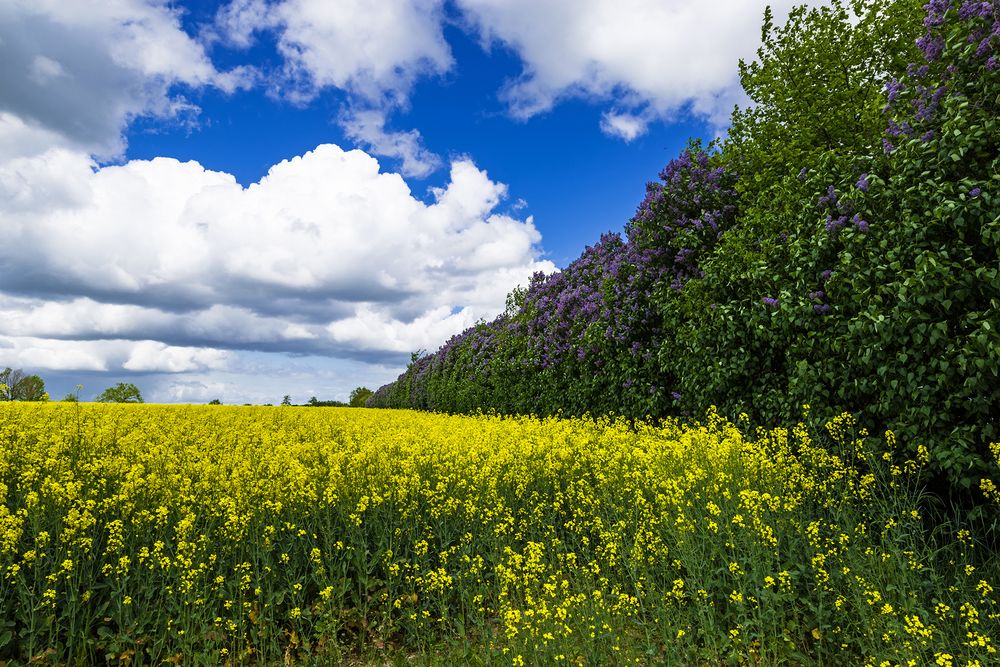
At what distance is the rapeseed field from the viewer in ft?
14.0

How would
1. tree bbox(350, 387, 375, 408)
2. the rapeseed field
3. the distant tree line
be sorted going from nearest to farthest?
1. the rapeseed field
2. the distant tree line
3. tree bbox(350, 387, 375, 408)

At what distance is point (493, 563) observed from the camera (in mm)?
5578

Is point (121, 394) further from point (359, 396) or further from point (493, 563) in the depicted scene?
point (359, 396)

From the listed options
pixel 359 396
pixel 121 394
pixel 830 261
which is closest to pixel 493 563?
pixel 830 261

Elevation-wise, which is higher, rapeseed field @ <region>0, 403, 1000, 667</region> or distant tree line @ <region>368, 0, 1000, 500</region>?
distant tree line @ <region>368, 0, 1000, 500</region>

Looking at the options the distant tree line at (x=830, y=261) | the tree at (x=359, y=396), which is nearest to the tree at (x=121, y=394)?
the distant tree line at (x=830, y=261)

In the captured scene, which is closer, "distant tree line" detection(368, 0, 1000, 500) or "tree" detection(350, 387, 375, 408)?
"distant tree line" detection(368, 0, 1000, 500)

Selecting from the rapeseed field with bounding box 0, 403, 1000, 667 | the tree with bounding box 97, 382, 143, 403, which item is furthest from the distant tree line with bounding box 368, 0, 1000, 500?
the tree with bounding box 97, 382, 143, 403

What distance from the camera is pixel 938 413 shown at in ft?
17.7

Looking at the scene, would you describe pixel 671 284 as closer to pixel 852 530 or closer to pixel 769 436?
pixel 769 436

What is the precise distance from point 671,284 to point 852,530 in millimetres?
7046

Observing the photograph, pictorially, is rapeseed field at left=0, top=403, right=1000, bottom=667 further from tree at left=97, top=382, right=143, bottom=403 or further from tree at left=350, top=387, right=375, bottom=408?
tree at left=350, top=387, right=375, bottom=408

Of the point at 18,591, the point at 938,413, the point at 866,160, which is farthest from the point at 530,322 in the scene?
the point at 18,591

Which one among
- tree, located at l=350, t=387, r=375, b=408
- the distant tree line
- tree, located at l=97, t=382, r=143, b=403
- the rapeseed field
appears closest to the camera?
the rapeseed field
